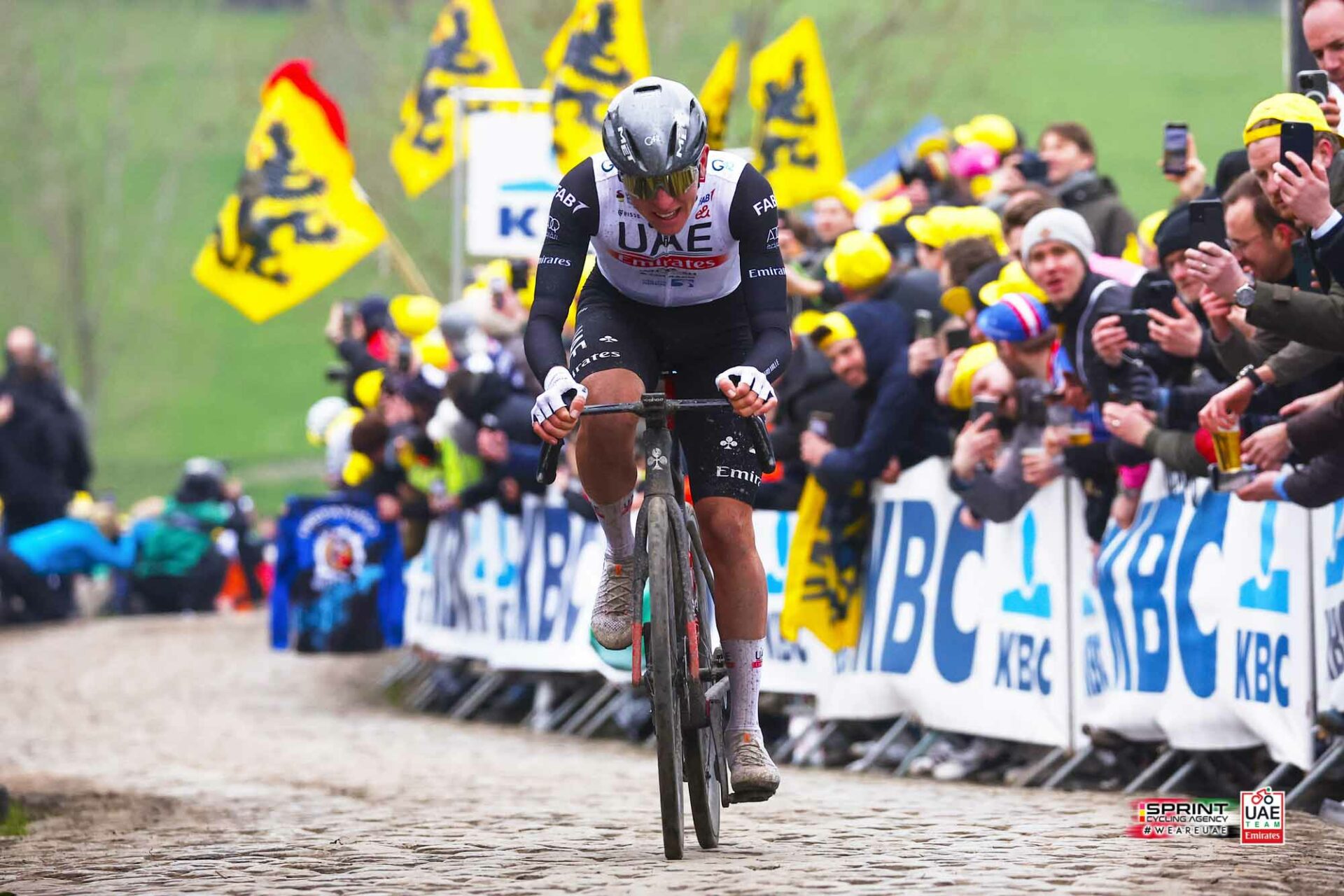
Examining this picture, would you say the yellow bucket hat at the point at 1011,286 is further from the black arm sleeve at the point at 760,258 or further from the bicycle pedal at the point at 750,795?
the bicycle pedal at the point at 750,795

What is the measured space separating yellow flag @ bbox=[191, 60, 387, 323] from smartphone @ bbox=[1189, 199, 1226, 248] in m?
12.0

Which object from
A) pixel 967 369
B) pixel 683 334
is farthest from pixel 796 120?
pixel 683 334

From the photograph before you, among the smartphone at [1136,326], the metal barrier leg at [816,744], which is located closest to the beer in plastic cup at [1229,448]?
the smartphone at [1136,326]

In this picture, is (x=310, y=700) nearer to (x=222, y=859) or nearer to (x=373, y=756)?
(x=373, y=756)

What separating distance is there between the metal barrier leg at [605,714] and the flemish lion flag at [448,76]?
27.7ft

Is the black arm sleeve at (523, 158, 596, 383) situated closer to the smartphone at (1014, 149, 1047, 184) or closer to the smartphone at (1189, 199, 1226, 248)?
the smartphone at (1189, 199, 1226, 248)

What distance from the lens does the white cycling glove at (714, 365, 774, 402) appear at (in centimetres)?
695

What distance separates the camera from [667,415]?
719 cm

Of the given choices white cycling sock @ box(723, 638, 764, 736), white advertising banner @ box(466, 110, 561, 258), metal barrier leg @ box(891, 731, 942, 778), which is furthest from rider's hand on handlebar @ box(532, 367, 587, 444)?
white advertising banner @ box(466, 110, 561, 258)

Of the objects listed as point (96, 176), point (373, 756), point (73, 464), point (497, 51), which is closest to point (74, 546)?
point (73, 464)

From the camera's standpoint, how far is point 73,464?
26.0 meters

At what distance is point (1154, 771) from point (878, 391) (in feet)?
9.31

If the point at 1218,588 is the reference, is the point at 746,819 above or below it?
below

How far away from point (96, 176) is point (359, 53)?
1886 cm
